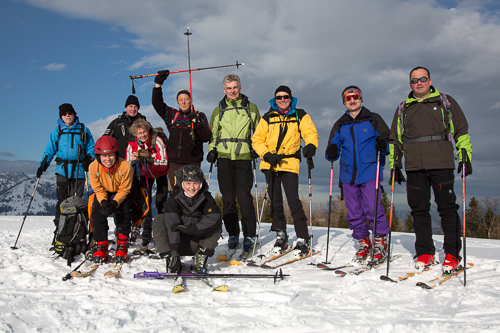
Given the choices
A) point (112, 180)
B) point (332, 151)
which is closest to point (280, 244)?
point (332, 151)

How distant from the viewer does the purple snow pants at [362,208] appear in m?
4.71

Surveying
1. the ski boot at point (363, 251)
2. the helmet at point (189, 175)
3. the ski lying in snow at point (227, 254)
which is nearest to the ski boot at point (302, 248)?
the ski boot at point (363, 251)

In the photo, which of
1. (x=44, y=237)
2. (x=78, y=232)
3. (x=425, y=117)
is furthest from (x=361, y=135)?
(x=44, y=237)

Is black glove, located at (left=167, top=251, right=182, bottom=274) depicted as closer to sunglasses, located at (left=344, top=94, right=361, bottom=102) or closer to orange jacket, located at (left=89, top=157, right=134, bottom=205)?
orange jacket, located at (left=89, top=157, right=134, bottom=205)

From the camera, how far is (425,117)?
13.6ft

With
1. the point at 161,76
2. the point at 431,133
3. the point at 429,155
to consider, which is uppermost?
the point at 161,76

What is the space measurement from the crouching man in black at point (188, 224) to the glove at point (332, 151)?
1.93 metres

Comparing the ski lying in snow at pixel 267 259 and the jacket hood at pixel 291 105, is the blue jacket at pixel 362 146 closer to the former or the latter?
the jacket hood at pixel 291 105

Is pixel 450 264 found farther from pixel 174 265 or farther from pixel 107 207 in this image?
pixel 107 207

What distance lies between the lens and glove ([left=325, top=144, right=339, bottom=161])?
4.84 meters

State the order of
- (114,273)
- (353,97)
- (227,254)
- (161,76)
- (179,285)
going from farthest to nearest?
1. (161,76)
2. (227,254)
3. (353,97)
4. (114,273)
5. (179,285)

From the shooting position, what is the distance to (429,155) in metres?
4.09

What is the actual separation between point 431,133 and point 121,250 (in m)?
4.59

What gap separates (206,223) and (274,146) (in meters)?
1.81
